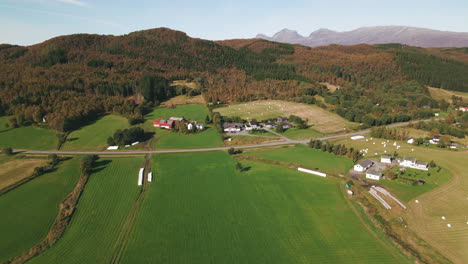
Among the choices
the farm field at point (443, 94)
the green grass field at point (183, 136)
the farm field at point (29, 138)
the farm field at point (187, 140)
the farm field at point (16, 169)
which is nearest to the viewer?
the farm field at point (16, 169)

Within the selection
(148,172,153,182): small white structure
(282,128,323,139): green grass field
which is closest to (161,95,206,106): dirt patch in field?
(282,128,323,139): green grass field

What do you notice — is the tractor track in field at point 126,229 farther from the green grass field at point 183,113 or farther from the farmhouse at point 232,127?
the green grass field at point 183,113

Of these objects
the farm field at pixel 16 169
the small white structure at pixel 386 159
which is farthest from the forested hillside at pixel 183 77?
the small white structure at pixel 386 159

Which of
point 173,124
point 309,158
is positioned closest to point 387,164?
point 309,158

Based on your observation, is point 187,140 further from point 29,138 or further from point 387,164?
point 387,164

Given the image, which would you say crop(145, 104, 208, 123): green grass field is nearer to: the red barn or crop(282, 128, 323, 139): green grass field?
the red barn

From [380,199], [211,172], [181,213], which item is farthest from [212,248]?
[380,199]

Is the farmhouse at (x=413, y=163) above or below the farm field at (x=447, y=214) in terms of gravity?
above

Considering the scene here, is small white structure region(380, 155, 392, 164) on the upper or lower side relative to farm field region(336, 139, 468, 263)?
upper
